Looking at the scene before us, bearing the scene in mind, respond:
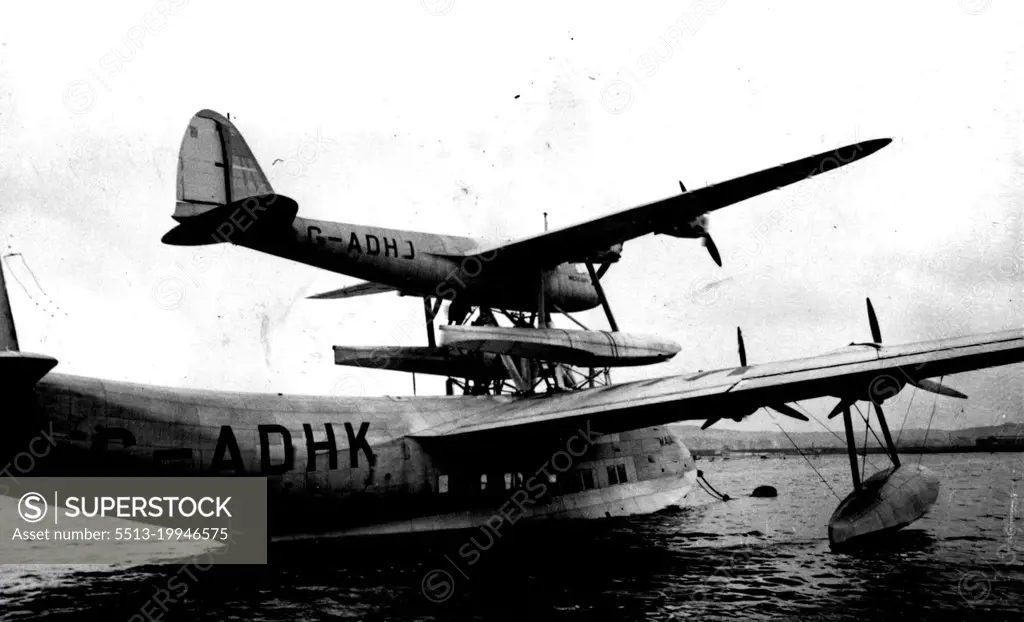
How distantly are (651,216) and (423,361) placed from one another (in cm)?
831

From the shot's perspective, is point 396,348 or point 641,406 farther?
point 396,348

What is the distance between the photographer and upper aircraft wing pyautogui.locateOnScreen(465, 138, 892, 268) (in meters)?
17.1

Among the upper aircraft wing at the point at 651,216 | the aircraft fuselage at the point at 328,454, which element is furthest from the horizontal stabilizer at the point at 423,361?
the upper aircraft wing at the point at 651,216

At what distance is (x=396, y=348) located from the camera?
2273cm

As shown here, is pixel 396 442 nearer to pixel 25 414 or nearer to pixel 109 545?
pixel 25 414

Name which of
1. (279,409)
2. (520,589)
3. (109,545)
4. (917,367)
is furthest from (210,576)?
(917,367)

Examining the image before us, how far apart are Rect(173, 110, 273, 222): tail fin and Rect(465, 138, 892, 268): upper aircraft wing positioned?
244 inches

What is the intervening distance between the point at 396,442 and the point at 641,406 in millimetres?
6310

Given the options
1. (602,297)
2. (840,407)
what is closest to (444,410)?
(602,297)

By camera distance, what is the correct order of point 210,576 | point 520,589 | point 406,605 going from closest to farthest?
point 406,605 → point 520,589 → point 210,576

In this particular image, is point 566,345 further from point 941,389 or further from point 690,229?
point 941,389

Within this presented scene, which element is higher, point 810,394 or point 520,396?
point 520,396

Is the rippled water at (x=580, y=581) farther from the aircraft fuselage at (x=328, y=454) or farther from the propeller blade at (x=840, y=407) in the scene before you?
the propeller blade at (x=840, y=407)

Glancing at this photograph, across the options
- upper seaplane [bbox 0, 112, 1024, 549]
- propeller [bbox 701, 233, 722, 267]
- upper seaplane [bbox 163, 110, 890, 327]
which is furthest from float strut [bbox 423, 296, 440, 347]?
propeller [bbox 701, 233, 722, 267]
